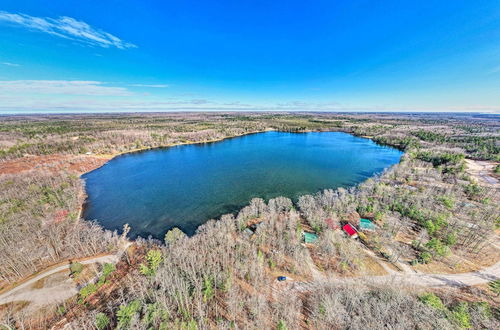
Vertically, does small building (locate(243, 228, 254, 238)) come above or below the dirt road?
above

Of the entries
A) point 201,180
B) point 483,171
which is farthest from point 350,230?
point 483,171

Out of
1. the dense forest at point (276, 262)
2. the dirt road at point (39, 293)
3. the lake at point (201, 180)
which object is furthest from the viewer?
the lake at point (201, 180)

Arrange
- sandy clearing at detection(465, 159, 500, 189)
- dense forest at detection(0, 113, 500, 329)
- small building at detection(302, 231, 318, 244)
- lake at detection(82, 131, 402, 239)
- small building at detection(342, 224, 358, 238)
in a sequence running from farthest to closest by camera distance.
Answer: sandy clearing at detection(465, 159, 500, 189) → lake at detection(82, 131, 402, 239) → small building at detection(342, 224, 358, 238) → small building at detection(302, 231, 318, 244) → dense forest at detection(0, 113, 500, 329)

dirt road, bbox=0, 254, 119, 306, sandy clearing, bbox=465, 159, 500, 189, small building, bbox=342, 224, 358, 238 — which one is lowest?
dirt road, bbox=0, 254, 119, 306

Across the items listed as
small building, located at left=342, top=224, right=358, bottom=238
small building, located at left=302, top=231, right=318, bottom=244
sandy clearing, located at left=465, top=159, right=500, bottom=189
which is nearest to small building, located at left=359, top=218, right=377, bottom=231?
small building, located at left=342, top=224, right=358, bottom=238

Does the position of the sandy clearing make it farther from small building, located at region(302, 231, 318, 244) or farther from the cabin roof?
small building, located at region(302, 231, 318, 244)

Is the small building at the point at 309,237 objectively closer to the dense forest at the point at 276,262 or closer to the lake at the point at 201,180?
the dense forest at the point at 276,262

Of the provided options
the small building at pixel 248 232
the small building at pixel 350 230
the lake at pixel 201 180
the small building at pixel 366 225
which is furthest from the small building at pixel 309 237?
the lake at pixel 201 180

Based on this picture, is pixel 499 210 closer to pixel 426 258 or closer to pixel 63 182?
pixel 426 258
